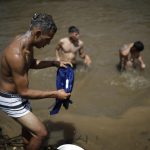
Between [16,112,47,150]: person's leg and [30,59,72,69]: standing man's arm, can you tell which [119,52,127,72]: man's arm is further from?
[16,112,47,150]: person's leg

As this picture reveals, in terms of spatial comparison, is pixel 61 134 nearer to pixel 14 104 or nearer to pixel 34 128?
pixel 34 128

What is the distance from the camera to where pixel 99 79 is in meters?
7.38

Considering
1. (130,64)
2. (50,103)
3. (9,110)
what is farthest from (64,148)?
(130,64)

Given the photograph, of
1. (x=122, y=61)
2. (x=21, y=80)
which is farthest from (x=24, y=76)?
(x=122, y=61)

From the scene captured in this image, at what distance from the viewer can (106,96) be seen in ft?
21.9

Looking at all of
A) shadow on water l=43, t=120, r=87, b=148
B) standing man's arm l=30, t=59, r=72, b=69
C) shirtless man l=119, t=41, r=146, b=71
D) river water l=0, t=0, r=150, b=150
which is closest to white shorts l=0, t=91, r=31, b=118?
standing man's arm l=30, t=59, r=72, b=69

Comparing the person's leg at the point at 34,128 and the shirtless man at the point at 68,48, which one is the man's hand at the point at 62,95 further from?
the shirtless man at the point at 68,48

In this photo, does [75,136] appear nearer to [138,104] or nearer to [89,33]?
[138,104]

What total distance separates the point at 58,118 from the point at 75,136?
26.6 inches

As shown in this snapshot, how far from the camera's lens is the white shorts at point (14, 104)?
3779mm

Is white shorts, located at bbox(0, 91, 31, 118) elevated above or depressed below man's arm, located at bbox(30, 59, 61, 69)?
below

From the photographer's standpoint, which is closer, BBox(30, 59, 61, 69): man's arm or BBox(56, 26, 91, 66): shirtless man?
BBox(30, 59, 61, 69): man's arm

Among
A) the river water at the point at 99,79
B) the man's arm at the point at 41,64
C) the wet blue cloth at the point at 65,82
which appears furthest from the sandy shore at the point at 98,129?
the man's arm at the point at 41,64

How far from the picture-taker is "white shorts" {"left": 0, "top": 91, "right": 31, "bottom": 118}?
12.4ft
